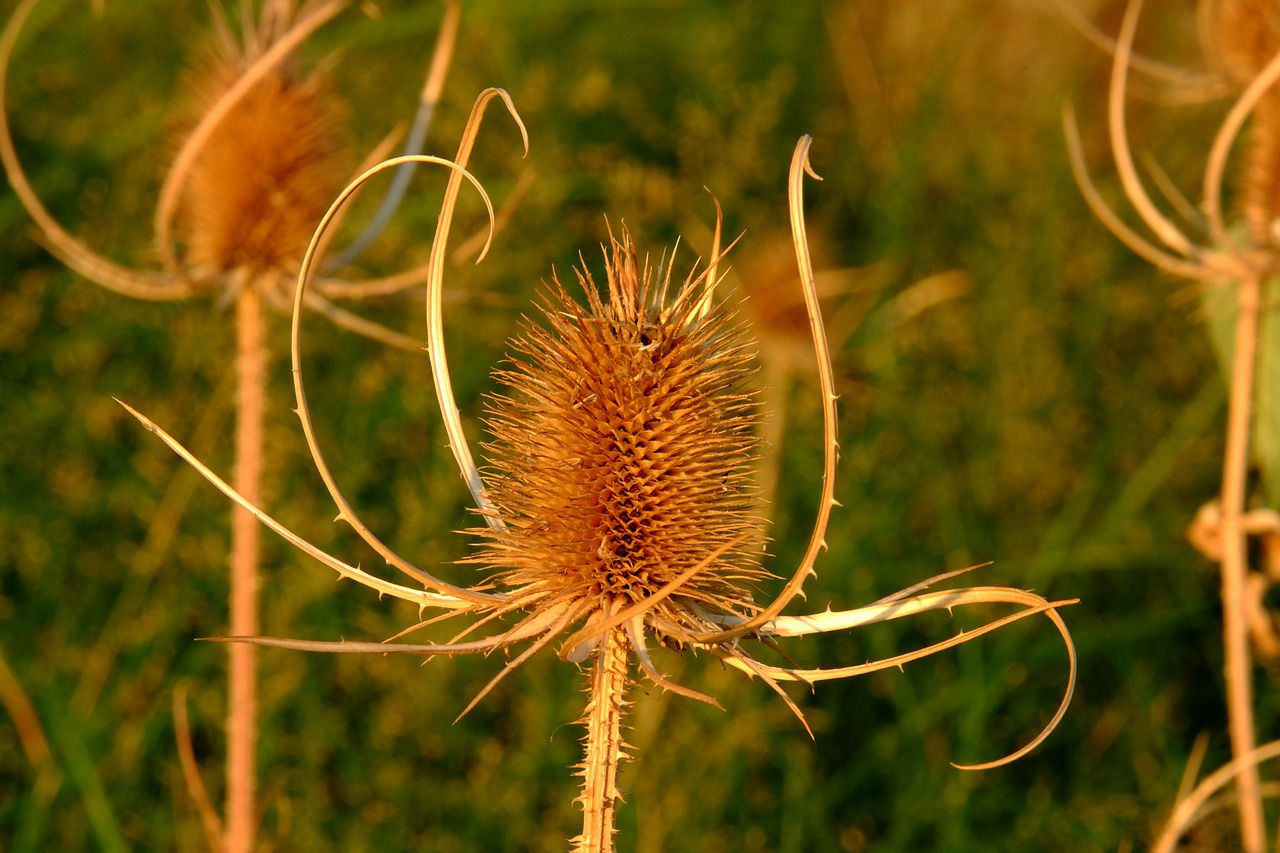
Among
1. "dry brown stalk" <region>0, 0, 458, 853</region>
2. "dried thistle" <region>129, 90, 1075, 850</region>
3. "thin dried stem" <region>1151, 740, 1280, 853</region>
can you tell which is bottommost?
"thin dried stem" <region>1151, 740, 1280, 853</region>

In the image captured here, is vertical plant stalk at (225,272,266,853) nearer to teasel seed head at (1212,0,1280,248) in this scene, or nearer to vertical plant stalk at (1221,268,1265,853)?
vertical plant stalk at (1221,268,1265,853)

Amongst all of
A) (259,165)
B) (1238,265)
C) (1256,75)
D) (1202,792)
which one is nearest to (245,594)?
(259,165)

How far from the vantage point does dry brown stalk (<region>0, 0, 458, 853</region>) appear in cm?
180

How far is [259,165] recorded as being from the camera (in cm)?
217

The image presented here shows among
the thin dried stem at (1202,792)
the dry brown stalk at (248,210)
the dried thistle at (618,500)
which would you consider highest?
the dry brown stalk at (248,210)

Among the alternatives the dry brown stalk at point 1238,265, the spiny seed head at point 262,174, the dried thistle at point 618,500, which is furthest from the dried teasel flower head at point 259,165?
the dry brown stalk at point 1238,265

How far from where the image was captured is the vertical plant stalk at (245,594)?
5.85 ft

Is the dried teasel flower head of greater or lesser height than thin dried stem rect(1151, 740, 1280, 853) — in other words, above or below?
above

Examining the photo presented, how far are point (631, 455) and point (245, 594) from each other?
769mm

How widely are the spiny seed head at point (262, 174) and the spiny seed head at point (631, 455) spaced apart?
79 cm

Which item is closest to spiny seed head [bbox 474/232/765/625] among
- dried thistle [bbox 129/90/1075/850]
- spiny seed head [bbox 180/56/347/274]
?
dried thistle [bbox 129/90/1075/850]

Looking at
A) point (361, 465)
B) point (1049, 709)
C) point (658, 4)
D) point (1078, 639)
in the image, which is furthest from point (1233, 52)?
point (658, 4)

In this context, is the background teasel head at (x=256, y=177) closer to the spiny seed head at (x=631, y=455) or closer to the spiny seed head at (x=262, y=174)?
the spiny seed head at (x=262, y=174)

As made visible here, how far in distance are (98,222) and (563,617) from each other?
8.48ft
